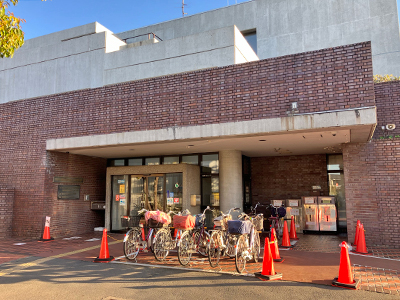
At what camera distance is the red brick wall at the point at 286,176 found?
44.9 feet

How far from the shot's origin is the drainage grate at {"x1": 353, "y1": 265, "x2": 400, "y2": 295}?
224 inches

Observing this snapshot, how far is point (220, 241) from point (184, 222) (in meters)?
0.96

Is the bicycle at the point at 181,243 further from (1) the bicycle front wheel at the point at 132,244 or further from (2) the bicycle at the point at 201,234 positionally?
(1) the bicycle front wheel at the point at 132,244

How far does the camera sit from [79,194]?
13.6 meters

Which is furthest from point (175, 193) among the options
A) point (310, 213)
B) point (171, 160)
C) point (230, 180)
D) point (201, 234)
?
point (310, 213)

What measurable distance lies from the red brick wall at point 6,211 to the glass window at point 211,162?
7473mm

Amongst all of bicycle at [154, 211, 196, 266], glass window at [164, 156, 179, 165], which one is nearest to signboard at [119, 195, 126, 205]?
glass window at [164, 156, 179, 165]

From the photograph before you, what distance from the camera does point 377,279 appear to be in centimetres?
624

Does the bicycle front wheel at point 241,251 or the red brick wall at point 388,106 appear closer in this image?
the bicycle front wheel at point 241,251

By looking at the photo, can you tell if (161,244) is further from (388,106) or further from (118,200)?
(388,106)

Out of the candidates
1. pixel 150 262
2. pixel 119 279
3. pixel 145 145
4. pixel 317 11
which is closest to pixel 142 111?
pixel 145 145

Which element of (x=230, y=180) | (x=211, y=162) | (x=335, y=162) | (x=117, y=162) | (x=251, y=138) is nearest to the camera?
(x=251, y=138)

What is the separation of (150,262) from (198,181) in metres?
5.50

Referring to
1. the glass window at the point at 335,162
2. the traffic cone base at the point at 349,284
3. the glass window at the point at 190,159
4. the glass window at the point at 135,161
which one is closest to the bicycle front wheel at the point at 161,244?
the traffic cone base at the point at 349,284
